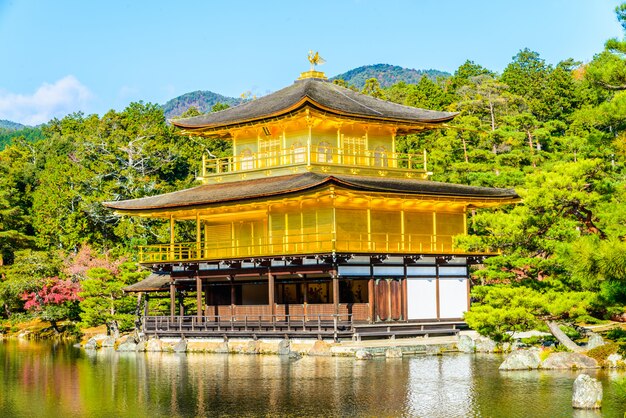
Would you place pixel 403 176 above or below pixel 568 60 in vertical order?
below

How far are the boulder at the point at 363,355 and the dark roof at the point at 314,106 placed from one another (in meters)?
11.2

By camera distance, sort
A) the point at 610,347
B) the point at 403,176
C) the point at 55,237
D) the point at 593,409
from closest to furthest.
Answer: the point at 593,409, the point at 610,347, the point at 403,176, the point at 55,237

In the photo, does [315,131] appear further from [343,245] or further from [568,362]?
[568,362]

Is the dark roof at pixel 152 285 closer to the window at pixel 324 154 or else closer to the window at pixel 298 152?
the window at pixel 298 152

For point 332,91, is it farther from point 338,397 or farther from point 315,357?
point 338,397

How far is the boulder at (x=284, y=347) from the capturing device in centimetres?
3484

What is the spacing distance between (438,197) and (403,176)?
3.65m

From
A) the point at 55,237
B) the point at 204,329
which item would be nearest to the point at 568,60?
the point at 55,237

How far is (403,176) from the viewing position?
1677 inches

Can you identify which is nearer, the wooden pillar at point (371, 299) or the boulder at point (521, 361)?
the boulder at point (521, 361)

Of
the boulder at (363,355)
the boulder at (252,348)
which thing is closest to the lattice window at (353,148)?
the boulder at (252,348)

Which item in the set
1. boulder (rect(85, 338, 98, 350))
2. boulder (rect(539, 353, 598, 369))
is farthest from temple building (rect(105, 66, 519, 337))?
boulder (rect(539, 353, 598, 369))

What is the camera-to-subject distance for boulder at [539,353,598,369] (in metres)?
27.0

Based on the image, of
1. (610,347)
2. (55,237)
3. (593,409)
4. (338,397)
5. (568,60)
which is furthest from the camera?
(568,60)
